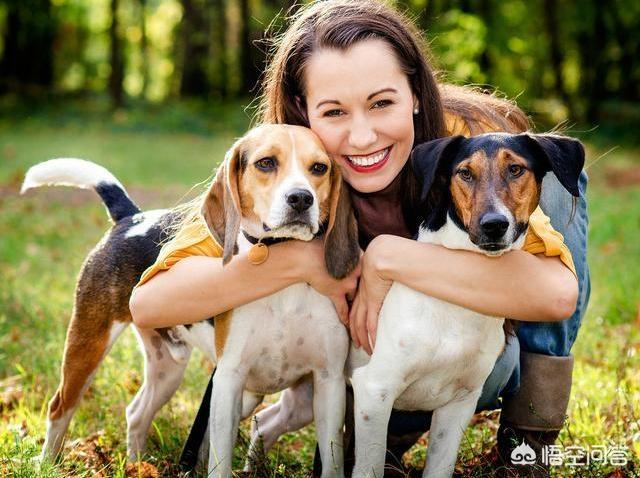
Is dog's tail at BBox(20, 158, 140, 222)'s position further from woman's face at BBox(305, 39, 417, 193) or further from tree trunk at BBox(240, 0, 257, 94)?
tree trunk at BBox(240, 0, 257, 94)

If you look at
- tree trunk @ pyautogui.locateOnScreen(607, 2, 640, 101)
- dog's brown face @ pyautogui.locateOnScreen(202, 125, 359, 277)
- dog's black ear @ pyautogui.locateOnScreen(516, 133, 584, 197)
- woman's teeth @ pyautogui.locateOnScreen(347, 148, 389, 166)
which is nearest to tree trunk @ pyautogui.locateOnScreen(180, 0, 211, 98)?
tree trunk @ pyautogui.locateOnScreen(607, 2, 640, 101)

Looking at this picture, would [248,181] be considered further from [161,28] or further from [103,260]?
[161,28]

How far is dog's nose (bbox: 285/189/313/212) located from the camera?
3043 millimetres

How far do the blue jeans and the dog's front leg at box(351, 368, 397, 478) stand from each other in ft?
1.73

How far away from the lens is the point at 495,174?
9.04 ft

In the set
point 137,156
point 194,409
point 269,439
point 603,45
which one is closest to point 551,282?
point 269,439

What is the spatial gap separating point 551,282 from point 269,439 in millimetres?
1600

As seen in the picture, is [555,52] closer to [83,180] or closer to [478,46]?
[478,46]

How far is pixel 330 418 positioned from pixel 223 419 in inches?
17.4

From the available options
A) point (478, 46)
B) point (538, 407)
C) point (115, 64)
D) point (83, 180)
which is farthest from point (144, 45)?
point (538, 407)

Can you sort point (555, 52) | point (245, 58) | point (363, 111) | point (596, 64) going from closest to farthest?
point (363, 111), point (555, 52), point (596, 64), point (245, 58)

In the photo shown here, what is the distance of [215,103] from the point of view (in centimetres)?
2558

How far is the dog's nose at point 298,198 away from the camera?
3043 millimetres

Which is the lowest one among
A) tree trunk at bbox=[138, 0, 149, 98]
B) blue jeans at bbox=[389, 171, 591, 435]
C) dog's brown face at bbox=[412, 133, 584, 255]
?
tree trunk at bbox=[138, 0, 149, 98]
